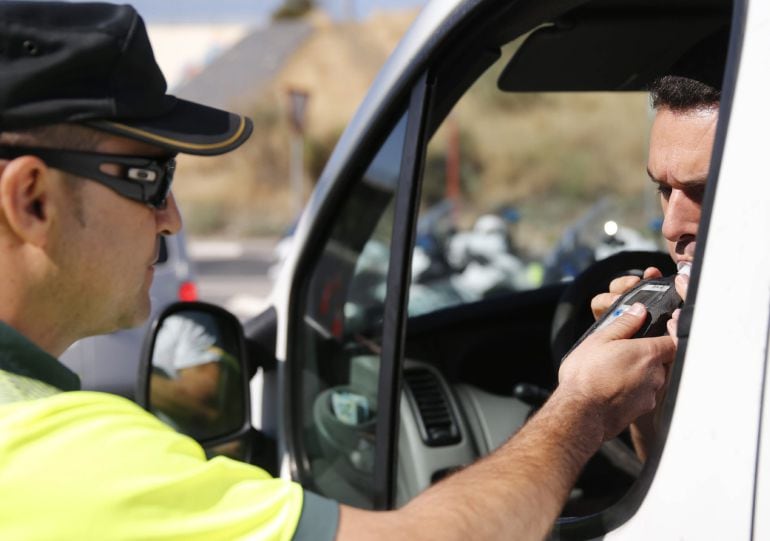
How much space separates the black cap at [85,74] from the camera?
4.58 feet

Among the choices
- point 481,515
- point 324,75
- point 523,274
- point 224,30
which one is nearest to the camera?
point 481,515

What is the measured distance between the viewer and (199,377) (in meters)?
2.58

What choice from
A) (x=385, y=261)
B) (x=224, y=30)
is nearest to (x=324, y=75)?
(x=224, y=30)

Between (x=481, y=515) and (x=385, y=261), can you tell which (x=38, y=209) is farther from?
(x=385, y=261)

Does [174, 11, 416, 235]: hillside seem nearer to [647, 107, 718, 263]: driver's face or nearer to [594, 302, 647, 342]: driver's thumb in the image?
[647, 107, 718, 263]: driver's face

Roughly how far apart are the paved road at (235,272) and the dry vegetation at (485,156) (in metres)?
4.34

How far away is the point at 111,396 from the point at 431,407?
1.40 metres

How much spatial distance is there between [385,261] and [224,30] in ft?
180

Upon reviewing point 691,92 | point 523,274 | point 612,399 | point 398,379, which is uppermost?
point 691,92

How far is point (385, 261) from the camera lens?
2518 millimetres

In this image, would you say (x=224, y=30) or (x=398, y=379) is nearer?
(x=398, y=379)

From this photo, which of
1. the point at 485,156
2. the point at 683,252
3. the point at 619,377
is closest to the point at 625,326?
the point at 619,377

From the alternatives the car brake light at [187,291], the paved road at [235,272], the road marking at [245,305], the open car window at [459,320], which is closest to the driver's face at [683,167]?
the open car window at [459,320]

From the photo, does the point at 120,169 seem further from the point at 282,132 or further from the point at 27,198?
the point at 282,132
